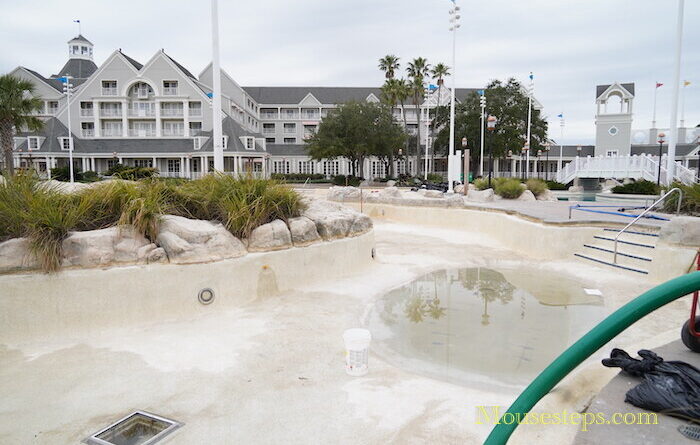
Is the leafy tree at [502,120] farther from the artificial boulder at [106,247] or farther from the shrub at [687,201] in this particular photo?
the artificial boulder at [106,247]

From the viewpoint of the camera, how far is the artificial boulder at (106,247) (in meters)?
6.32

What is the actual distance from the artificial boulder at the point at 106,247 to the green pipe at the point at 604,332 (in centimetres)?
590

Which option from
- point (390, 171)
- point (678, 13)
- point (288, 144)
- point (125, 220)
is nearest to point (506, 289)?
point (125, 220)

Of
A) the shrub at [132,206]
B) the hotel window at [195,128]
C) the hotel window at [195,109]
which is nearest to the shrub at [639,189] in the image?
the shrub at [132,206]

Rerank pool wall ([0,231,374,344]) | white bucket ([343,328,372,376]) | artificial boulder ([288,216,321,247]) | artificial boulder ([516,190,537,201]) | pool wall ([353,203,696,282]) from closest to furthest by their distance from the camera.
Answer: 1. white bucket ([343,328,372,376])
2. pool wall ([0,231,374,344])
3. pool wall ([353,203,696,282])
4. artificial boulder ([288,216,321,247])
5. artificial boulder ([516,190,537,201])

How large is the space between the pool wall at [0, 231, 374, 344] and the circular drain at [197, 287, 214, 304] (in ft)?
0.19

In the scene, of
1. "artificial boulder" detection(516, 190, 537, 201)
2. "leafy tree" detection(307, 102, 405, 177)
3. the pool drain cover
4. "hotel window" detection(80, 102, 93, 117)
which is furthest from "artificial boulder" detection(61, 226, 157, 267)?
"hotel window" detection(80, 102, 93, 117)

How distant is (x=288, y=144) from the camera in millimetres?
61625

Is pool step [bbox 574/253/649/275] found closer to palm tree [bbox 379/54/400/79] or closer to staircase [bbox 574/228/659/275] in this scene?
staircase [bbox 574/228/659/275]

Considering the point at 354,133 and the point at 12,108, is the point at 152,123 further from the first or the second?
the point at 12,108

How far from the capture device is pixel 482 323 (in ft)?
21.9

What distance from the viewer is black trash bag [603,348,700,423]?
10.6ft

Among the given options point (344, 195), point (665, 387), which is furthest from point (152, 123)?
point (665, 387)

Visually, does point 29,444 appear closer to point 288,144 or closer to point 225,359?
point 225,359
